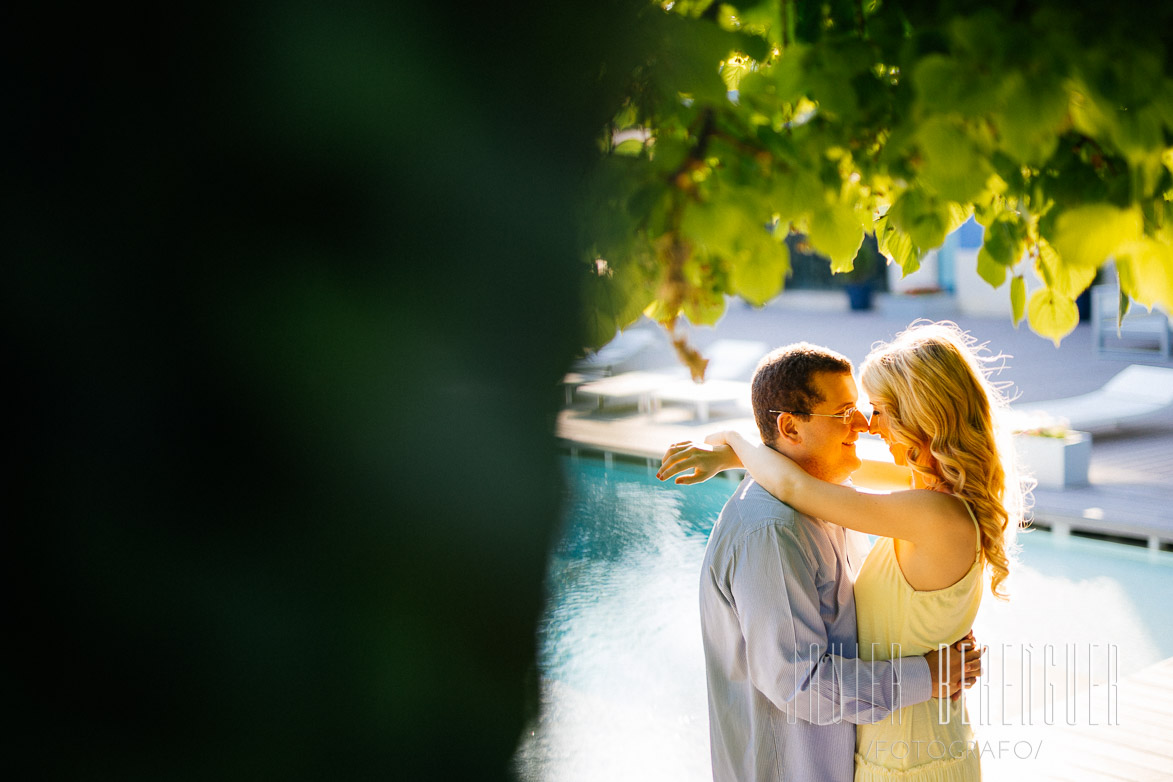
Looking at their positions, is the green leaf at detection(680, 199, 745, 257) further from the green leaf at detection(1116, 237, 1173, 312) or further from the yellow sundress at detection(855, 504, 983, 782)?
the yellow sundress at detection(855, 504, 983, 782)

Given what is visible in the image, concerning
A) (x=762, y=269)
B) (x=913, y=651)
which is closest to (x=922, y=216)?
(x=762, y=269)

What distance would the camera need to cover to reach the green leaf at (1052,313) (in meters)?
1.34

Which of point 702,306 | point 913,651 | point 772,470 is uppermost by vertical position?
point 702,306

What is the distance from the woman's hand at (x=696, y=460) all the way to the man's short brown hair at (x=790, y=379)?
0.61 ft

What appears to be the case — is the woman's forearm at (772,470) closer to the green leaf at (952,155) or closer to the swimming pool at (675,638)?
the green leaf at (952,155)

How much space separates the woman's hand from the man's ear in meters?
0.22

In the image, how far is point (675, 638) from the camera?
6.52 metres

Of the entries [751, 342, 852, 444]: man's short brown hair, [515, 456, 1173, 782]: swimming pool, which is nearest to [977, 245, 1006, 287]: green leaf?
[751, 342, 852, 444]: man's short brown hair

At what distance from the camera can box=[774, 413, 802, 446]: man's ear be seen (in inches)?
81.9

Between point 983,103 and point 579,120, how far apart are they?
369mm

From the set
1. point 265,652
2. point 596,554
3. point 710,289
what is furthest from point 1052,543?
point 265,652

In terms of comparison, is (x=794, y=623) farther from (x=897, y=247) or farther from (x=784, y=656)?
(x=897, y=247)

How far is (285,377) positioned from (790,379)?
4.71 feet

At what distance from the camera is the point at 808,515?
79.3 inches
